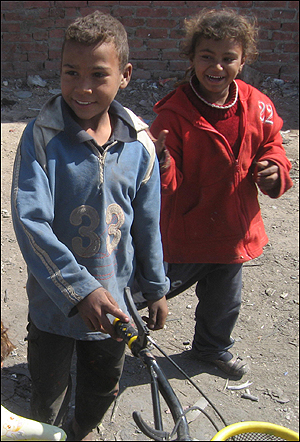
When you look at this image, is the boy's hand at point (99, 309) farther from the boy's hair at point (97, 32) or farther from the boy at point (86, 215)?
the boy's hair at point (97, 32)

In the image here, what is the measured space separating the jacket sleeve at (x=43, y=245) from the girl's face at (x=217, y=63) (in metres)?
1.06

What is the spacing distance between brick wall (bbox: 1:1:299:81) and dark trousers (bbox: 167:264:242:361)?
418 centimetres

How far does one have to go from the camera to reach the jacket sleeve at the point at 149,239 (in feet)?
6.10

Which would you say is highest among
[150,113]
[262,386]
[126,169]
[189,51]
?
[189,51]

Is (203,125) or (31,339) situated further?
(203,125)

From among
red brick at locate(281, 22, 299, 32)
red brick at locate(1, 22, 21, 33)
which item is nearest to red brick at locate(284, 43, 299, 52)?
red brick at locate(281, 22, 299, 32)

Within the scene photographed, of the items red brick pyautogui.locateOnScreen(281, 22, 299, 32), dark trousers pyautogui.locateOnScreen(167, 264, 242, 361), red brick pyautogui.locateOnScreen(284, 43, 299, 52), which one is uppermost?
red brick pyautogui.locateOnScreen(281, 22, 299, 32)

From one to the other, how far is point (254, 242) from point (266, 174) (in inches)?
14.9

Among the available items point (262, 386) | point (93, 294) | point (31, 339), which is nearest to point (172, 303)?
point (262, 386)

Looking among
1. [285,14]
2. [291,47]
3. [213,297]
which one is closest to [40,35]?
[285,14]

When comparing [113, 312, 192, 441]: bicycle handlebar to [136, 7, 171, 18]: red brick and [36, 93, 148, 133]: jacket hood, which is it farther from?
[136, 7, 171, 18]: red brick

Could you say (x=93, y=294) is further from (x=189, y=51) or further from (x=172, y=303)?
(x=172, y=303)

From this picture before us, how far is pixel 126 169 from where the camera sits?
175 cm

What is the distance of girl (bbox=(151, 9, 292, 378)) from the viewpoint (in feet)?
7.61
